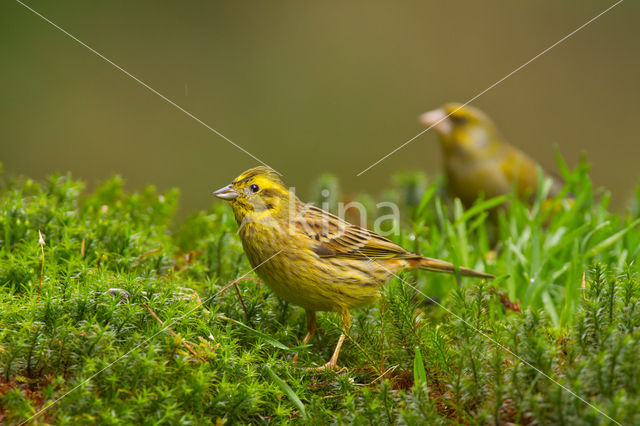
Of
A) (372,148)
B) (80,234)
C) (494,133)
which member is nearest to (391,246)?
(80,234)

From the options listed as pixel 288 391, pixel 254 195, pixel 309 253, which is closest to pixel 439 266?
pixel 309 253

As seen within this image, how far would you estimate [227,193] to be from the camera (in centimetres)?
363

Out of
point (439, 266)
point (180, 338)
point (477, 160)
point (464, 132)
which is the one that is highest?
point (464, 132)

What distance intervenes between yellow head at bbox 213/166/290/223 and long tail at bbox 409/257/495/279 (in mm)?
944

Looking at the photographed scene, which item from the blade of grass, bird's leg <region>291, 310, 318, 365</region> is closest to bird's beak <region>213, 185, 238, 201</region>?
bird's leg <region>291, 310, 318, 365</region>

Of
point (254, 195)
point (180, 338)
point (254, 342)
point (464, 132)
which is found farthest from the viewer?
point (464, 132)

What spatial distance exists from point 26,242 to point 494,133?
4867 mm

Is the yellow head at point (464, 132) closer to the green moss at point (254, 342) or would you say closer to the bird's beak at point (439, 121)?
the bird's beak at point (439, 121)

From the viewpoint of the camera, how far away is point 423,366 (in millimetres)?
2758

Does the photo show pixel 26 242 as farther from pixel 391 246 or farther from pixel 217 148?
pixel 217 148

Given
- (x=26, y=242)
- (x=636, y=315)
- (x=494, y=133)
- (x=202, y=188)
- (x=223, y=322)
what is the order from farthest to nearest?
(x=202, y=188)
(x=494, y=133)
(x=26, y=242)
(x=223, y=322)
(x=636, y=315)

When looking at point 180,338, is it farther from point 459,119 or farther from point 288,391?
point 459,119

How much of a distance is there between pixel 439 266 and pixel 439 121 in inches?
111

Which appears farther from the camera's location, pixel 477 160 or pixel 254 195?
pixel 477 160
